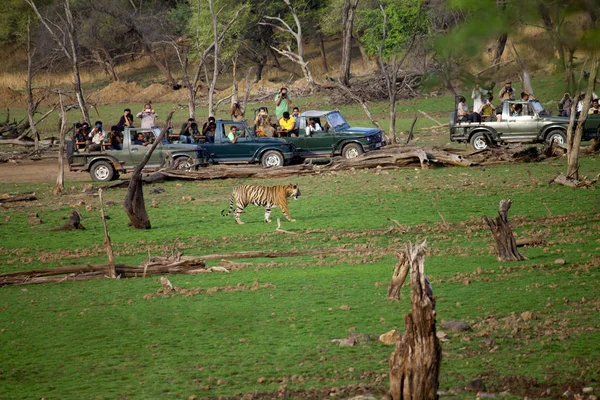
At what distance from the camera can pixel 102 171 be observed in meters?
28.2

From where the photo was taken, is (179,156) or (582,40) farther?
(179,156)

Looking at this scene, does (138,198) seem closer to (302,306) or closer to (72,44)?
(302,306)

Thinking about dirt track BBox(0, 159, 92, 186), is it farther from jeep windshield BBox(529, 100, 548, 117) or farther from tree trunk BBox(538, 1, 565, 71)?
tree trunk BBox(538, 1, 565, 71)

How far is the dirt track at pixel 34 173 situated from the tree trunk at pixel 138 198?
9718 millimetres

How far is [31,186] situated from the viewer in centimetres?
2781

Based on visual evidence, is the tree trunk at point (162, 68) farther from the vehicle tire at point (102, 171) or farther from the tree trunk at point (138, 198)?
the tree trunk at point (138, 198)

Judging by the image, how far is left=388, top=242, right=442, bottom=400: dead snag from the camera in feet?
24.5

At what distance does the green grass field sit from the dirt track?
8.76 metres

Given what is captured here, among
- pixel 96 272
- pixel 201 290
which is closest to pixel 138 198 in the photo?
pixel 96 272

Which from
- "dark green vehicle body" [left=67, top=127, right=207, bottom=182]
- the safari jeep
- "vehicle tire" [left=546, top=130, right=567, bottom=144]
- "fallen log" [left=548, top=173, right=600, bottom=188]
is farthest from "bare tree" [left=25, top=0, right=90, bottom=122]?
"fallen log" [left=548, top=173, right=600, bottom=188]

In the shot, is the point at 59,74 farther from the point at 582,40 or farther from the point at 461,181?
the point at 582,40

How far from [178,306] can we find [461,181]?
12.7 meters

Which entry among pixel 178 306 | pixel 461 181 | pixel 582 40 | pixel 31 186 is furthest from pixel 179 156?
pixel 582 40

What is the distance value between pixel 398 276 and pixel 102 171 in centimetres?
1770
